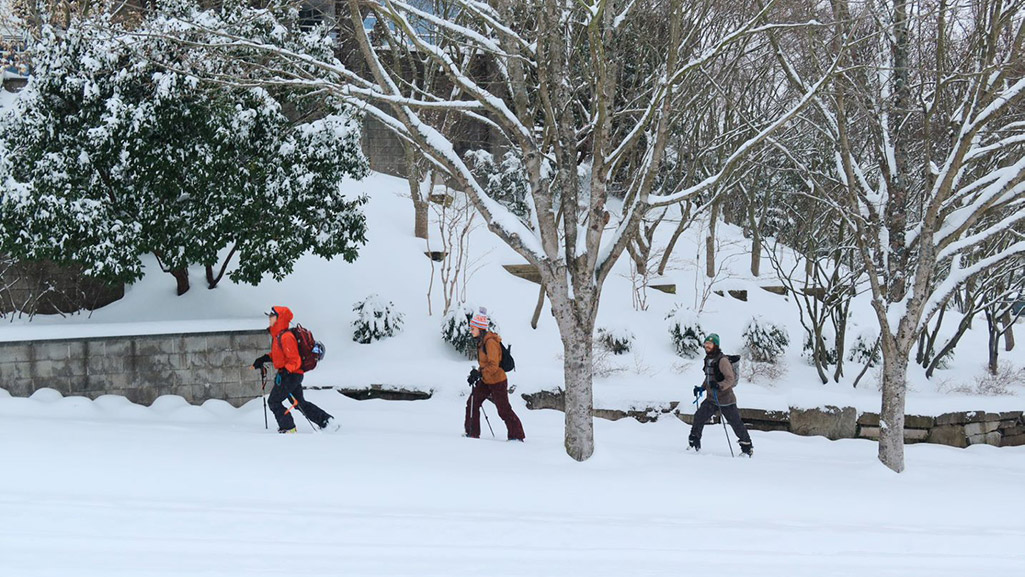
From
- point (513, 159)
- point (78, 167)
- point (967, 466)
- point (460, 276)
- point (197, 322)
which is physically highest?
point (513, 159)

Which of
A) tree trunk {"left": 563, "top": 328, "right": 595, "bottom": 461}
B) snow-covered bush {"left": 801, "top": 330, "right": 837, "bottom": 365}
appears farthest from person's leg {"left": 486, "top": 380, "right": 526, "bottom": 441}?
snow-covered bush {"left": 801, "top": 330, "right": 837, "bottom": 365}

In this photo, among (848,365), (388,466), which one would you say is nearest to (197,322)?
(388,466)

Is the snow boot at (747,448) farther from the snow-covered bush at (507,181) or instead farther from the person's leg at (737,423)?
the snow-covered bush at (507,181)

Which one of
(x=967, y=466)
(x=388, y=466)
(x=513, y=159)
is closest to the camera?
(x=388, y=466)

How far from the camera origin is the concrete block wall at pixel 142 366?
1022 cm

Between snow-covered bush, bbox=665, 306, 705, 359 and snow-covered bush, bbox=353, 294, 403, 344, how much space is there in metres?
4.70

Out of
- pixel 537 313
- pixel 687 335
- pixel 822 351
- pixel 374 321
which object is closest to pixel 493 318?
pixel 537 313

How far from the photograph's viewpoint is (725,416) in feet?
30.8

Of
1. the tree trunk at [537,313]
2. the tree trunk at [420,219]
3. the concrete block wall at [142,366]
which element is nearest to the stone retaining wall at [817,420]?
the tree trunk at [537,313]

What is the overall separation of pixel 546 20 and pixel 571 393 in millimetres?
3450

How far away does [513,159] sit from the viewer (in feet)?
66.9

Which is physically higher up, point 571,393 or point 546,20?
point 546,20

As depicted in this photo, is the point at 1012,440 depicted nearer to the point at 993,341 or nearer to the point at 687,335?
the point at 993,341

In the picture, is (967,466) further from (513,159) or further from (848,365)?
(513,159)
